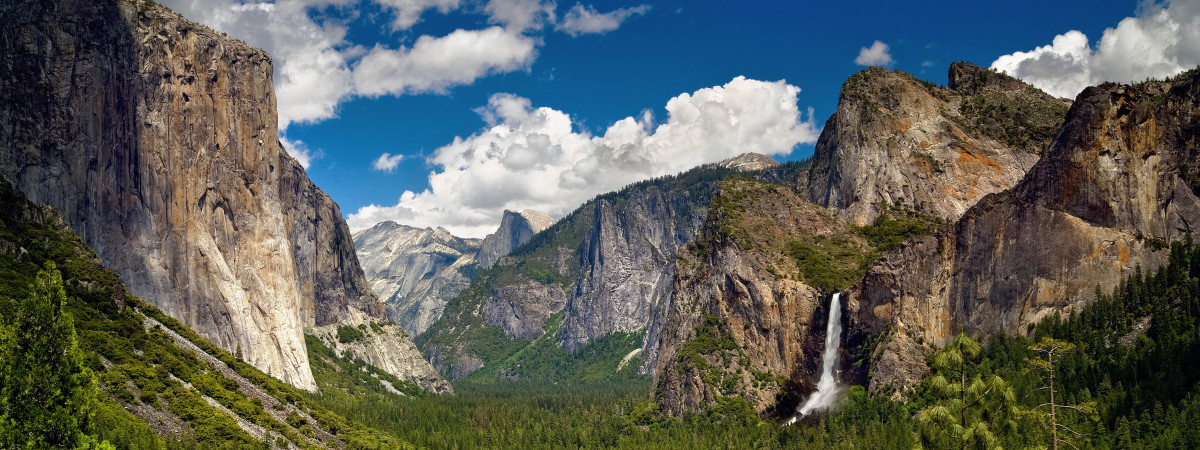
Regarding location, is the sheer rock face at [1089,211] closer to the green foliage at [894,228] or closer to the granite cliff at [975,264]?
the granite cliff at [975,264]

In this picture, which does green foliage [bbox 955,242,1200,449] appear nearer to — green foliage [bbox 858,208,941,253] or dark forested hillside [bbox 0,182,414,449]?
green foliage [bbox 858,208,941,253]

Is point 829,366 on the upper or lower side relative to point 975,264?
lower

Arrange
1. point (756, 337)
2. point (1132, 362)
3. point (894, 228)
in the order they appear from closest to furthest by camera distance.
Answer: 1. point (1132, 362)
2. point (756, 337)
3. point (894, 228)

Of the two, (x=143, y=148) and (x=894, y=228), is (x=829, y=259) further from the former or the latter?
(x=143, y=148)

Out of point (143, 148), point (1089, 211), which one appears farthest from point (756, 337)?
point (143, 148)

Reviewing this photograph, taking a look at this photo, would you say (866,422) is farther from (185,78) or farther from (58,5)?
(58,5)
